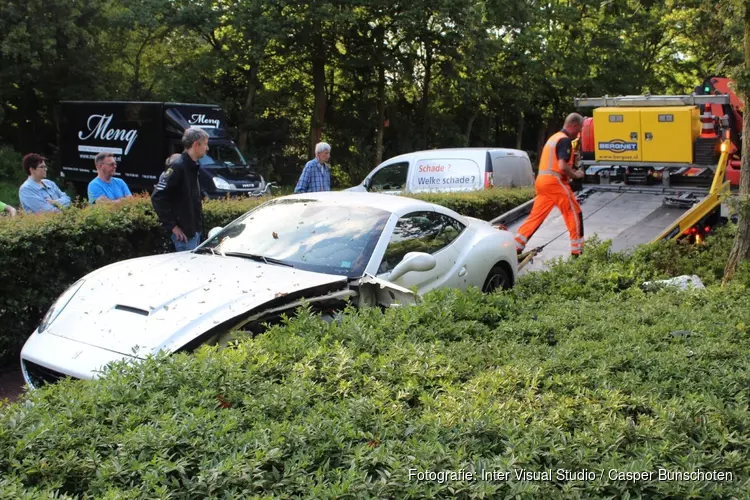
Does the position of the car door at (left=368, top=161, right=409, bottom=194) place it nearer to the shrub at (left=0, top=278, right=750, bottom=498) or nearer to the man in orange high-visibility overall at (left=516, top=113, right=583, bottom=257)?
the man in orange high-visibility overall at (left=516, top=113, right=583, bottom=257)

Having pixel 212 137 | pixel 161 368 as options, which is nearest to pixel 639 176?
pixel 161 368

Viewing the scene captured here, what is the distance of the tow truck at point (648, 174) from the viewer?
887 centimetres

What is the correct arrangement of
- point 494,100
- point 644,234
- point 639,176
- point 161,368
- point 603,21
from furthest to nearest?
point 494,100
point 603,21
point 639,176
point 644,234
point 161,368

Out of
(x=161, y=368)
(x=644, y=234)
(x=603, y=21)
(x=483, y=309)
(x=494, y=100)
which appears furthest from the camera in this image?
(x=494, y=100)

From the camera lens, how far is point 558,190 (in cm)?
887

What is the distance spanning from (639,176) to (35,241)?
787cm

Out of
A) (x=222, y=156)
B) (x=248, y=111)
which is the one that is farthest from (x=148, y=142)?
(x=248, y=111)

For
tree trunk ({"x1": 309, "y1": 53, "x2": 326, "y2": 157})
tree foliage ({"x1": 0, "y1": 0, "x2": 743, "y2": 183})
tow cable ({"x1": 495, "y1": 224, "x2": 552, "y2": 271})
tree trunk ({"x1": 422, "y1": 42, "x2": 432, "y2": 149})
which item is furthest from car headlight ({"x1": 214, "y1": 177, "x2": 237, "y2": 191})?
tree trunk ({"x1": 422, "y1": 42, "x2": 432, "y2": 149})

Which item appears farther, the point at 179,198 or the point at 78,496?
the point at 179,198

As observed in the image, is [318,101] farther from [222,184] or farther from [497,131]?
[497,131]

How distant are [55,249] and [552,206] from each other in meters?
5.65

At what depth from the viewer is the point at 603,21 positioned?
97.0ft

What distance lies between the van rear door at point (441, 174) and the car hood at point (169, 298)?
8.09 meters

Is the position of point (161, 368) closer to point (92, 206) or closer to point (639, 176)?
point (92, 206)
